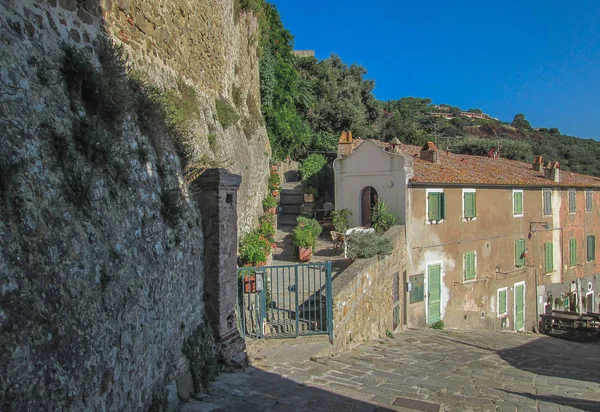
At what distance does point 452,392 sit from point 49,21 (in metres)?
7.41

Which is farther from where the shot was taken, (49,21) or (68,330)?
(49,21)

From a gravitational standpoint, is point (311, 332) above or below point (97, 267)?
below

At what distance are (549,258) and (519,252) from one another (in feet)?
9.74

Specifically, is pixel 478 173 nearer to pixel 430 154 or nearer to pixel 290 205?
pixel 430 154

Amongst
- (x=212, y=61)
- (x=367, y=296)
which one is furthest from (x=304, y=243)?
(x=212, y=61)

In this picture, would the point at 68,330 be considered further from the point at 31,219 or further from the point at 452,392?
the point at 452,392

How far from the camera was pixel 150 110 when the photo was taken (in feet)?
19.5

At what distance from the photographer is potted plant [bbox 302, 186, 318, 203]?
69.2 ft

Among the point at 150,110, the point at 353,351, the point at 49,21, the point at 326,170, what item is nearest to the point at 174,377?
the point at 150,110

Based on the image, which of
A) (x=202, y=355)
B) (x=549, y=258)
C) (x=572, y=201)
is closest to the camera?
(x=202, y=355)

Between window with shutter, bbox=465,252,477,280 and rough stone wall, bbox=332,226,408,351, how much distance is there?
3502 millimetres

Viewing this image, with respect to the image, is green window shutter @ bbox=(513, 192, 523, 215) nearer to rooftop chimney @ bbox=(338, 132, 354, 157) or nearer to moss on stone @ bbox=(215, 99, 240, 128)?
rooftop chimney @ bbox=(338, 132, 354, 157)

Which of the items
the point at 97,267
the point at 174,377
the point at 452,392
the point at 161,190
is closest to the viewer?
the point at 97,267

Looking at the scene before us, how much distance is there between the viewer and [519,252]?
20.4 meters
